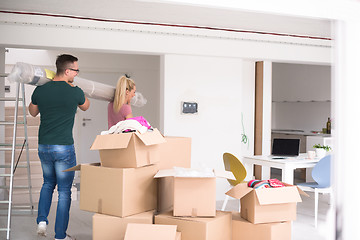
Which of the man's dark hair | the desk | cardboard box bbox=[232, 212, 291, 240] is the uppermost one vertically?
the man's dark hair

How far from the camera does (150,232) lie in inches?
118

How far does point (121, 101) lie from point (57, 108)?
2.20 ft

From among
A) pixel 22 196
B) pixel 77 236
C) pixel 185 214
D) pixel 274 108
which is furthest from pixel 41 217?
pixel 274 108

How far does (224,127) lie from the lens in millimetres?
6145

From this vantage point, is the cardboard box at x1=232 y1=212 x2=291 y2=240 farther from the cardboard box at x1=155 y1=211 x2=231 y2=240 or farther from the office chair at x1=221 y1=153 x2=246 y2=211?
the office chair at x1=221 y1=153 x2=246 y2=211

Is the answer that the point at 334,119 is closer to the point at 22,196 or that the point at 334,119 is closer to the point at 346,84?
the point at 346,84

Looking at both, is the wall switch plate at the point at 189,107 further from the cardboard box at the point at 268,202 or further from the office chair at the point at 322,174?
the cardboard box at the point at 268,202

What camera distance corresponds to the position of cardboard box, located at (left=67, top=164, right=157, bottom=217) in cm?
318

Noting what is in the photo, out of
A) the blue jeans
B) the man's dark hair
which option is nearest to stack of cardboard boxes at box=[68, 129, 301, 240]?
the blue jeans

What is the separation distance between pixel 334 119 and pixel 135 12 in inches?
118

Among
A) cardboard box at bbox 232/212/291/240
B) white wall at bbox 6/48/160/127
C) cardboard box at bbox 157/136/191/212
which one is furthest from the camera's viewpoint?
white wall at bbox 6/48/160/127

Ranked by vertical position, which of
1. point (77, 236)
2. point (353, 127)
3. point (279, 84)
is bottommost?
point (77, 236)

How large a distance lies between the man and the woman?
0.42 metres

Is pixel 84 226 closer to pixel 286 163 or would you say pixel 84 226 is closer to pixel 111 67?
pixel 286 163
